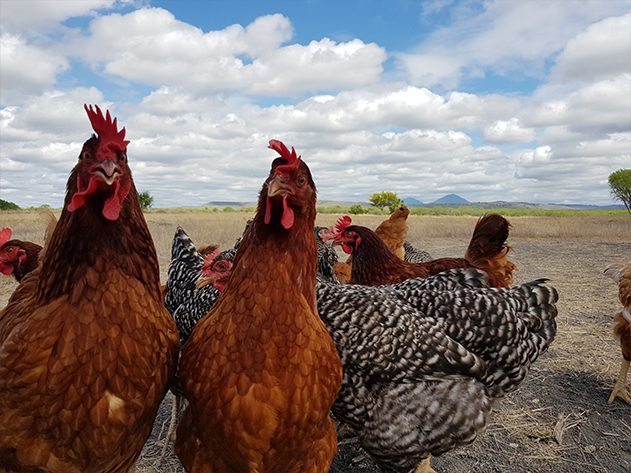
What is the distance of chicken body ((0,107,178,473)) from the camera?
1.66m

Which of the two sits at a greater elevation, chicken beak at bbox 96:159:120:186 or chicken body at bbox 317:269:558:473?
chicken beak at bbox 96:159:120:186

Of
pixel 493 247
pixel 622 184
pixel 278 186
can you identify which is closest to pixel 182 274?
pixel 278 186

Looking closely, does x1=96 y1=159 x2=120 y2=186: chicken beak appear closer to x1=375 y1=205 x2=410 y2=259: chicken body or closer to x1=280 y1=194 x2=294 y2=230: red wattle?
x1=280 y1=194 x2=294 y2=230: red wattle

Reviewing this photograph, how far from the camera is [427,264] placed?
514cm

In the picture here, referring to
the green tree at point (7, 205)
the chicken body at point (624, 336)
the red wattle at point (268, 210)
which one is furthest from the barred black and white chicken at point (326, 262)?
the green tree at point (7, 205)

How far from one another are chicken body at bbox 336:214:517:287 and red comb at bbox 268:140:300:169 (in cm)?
323

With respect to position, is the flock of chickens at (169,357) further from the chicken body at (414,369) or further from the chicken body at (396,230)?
the chicken body at (396,230)

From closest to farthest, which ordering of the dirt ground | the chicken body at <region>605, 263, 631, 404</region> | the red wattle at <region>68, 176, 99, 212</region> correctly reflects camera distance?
the red wattle at <region>68, 176, 99, 212</region> < the dirt ground < the chicken body at <region>605, 263, 631, 404</region>

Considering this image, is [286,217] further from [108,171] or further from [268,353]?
[108,171]

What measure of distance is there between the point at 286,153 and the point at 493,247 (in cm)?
398

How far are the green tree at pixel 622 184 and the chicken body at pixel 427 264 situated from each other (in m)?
28.3

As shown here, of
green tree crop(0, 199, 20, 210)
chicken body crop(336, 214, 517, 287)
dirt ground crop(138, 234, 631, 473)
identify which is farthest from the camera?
green tree crop(0, 199, 20, 210)

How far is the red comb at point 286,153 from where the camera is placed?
1.89 m

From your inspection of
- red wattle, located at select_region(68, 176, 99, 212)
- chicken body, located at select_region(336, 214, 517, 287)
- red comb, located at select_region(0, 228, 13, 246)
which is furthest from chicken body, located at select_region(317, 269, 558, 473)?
red comb, located at select_region(0, 228, 13, 246)
